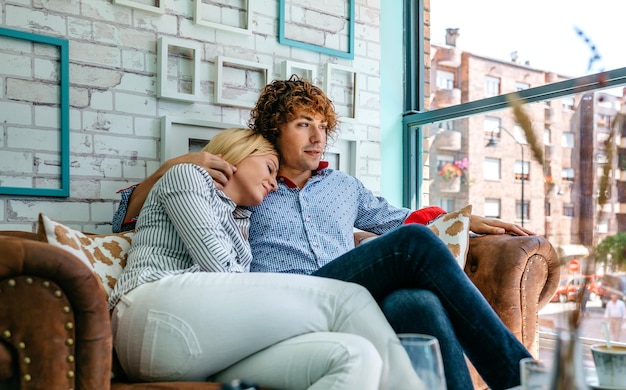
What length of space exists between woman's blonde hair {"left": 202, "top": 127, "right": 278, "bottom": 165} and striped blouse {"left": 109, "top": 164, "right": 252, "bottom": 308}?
27 cm

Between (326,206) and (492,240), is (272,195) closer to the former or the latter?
(326,206)

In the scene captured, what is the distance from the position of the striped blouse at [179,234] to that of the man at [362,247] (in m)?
0.33

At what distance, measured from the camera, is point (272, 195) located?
2285mm

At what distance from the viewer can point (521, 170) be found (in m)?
3.12

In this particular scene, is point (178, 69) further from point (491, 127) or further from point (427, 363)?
point (427, 363)

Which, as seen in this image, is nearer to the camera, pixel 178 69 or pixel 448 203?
pixel 178 69

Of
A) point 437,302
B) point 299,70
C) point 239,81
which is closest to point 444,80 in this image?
point 299,70

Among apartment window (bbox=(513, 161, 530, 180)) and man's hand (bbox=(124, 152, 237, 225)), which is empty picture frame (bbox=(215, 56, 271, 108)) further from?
apartment window (bbox=(513, 161, 530, 180))

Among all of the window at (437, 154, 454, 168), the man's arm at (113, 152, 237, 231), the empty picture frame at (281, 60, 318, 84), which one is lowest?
the man's arm at (113, 152, 237, 231)

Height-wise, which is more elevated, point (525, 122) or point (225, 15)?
point (225, 15)

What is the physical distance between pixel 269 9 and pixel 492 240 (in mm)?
1442

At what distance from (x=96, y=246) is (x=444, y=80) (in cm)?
213

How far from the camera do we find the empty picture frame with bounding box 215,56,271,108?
2.56m

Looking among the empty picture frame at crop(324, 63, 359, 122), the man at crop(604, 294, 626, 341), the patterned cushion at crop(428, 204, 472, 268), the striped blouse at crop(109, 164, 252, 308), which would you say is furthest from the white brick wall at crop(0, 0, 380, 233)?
the man at crop(604, 294, 626, 341)
